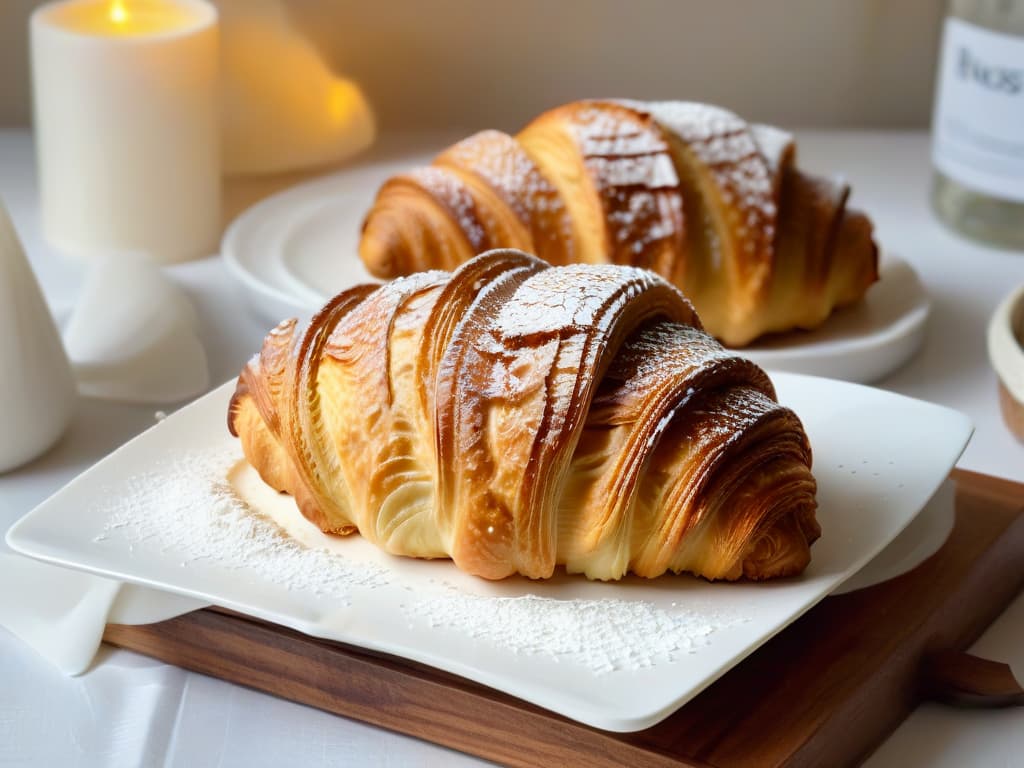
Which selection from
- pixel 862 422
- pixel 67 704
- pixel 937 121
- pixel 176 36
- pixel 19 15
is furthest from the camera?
pixel 19 15

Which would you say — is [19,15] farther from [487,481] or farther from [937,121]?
[487,481]

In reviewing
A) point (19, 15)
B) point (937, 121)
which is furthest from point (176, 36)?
point (937, 121)

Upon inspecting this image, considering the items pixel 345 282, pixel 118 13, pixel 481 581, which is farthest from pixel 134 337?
pixel 481 581

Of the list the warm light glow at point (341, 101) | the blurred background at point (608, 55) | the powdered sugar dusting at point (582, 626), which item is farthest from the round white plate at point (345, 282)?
the powdered sugar dusting at point (582, 626)

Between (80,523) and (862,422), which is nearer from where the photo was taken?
(80,523)

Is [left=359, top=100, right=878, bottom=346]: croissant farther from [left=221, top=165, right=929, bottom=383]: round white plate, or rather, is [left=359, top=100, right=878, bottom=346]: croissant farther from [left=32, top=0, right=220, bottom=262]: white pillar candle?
[left=32, top=0, right=220, bottom=262]: white pillar candle

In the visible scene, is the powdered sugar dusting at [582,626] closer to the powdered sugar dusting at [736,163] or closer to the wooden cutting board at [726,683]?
the wooden cutting board at [726,683]
